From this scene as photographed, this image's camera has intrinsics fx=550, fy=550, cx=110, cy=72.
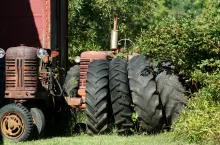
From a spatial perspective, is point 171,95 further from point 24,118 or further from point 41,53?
point 24,118

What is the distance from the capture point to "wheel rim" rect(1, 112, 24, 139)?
8.34 m

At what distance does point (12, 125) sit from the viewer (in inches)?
329

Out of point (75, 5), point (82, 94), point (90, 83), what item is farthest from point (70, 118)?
point (75, 5)

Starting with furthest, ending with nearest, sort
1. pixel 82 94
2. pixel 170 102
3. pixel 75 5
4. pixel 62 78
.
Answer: pixel 75 5 → pixel 62 78 → pixel 82 94 → pixel 170 102

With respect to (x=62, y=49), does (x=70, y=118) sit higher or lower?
lower

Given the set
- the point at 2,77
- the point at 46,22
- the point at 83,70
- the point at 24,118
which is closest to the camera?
the point at 24,118

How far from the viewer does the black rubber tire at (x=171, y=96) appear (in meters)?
8.68

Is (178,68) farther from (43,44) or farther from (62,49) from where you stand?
(62,49)

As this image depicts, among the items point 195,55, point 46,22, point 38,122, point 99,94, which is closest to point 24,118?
point 38,122

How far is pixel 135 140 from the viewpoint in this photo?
26.7ft

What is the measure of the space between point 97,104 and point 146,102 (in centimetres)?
Result: 78

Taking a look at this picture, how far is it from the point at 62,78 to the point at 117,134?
2805 millimetres

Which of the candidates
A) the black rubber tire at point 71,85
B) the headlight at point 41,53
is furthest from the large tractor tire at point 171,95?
the headlight at point 41,53

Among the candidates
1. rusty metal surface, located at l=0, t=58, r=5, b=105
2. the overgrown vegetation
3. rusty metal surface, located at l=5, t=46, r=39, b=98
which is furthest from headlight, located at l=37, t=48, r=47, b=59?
the overgrown vegetation
